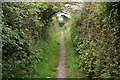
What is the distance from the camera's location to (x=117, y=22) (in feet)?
17.4

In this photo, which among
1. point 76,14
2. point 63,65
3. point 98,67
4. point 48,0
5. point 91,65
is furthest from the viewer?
point 76,14

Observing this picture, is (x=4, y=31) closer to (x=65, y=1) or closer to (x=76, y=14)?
(x=76, y=14)

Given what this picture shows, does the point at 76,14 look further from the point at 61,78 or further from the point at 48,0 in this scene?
the point at 61,78

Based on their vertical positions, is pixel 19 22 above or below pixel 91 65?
above

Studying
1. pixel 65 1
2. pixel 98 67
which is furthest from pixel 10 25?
pixel 65 1

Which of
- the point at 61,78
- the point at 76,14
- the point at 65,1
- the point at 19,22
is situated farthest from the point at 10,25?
the point at 65,1

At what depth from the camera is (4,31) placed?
438 centimetres

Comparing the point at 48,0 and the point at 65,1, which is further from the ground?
the point at 65,1

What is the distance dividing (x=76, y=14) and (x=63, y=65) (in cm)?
520

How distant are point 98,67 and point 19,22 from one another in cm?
370

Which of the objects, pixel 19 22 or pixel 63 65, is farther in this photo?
pixel 63 65

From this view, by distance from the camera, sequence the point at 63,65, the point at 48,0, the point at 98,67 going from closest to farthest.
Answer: the point at 98,67
the point at 63,65
the point at 48,0

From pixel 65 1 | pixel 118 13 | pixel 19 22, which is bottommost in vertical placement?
pixel 118 13

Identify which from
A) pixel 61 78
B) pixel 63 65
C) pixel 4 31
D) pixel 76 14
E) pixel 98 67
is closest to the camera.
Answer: pixel 4 31
